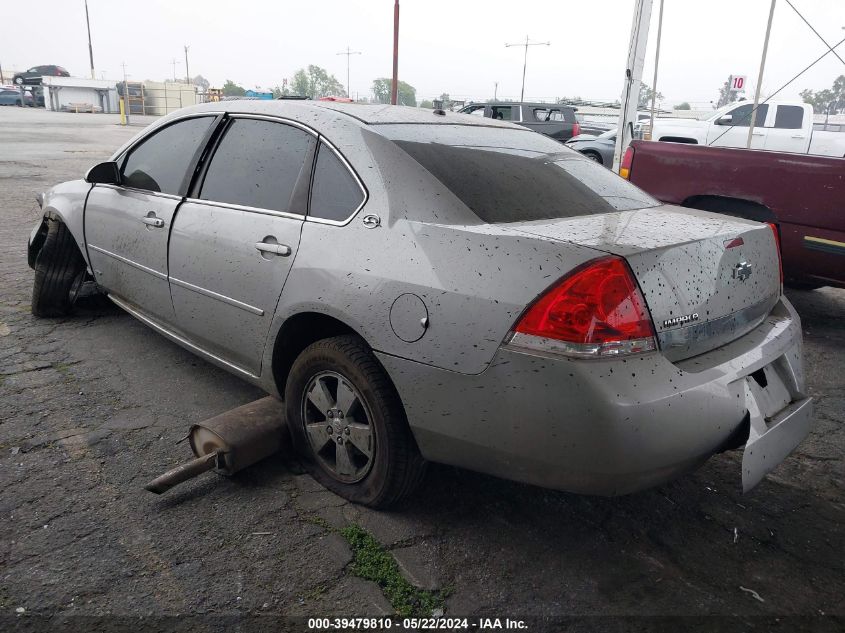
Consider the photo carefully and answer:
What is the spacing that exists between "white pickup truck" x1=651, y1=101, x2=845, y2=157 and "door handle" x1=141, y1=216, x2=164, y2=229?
12.1 metres

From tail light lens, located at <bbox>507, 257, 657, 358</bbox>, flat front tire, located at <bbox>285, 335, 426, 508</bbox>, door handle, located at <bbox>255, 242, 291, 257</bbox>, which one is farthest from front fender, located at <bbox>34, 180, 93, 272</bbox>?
tail light lens, located at <bbox>507, 257, 657, 358</bbox>

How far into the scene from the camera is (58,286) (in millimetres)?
4453

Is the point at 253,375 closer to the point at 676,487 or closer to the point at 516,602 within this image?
the point at 516,602

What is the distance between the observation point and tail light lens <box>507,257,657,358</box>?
1.89 meters

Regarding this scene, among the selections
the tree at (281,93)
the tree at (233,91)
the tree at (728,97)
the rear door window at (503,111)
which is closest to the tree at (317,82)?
the tree at (233,91)

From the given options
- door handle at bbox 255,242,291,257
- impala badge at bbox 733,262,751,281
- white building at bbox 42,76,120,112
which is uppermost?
white building at bbox 42,76,120,112

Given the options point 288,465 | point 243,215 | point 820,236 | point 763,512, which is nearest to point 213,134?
point 243,215

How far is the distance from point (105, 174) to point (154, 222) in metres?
0.69

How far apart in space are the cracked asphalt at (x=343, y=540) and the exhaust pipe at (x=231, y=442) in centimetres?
9

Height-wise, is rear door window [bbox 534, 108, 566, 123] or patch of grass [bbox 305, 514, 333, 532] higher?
rear door window [bbox 534, 108, 566, 123]

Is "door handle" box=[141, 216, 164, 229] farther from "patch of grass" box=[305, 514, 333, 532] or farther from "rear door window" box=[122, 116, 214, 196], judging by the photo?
"patch of grass" box=[305, 514, 333, 532]

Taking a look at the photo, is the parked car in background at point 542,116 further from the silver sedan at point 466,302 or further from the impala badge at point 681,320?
the impala badge at point 681,320

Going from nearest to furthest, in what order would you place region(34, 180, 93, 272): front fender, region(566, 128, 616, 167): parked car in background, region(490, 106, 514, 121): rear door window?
region(34, 180, 93, 272): front fender
region(566, 128, 616, 167): parked car in background
region(490, 106, 514, 121): rear door window

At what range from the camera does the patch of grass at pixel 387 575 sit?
204 centimetres
